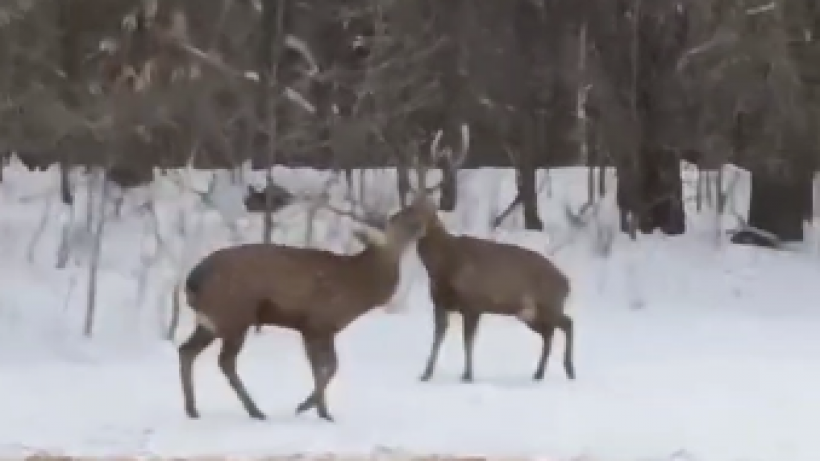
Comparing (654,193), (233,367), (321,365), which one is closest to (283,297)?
(321,365)

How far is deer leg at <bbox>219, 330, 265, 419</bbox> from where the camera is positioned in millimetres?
9977

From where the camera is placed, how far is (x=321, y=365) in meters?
10.0

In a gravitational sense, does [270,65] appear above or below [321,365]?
above

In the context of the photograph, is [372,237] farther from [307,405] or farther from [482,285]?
[482,285]

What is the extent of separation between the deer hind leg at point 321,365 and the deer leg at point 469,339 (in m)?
1.77

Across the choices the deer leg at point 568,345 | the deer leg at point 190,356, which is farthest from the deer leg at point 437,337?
the deer leg at point 190,356

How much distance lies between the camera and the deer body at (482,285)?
1173 cm

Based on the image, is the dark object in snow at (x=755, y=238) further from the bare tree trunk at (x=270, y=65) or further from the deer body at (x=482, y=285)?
the deer body at (x=482, y=285)

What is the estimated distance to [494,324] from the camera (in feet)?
48.9

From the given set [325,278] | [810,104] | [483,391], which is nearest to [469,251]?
[483,391]

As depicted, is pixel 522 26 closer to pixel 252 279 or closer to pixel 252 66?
pixel 252 66

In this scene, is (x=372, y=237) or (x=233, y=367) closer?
(x=233, y=367)

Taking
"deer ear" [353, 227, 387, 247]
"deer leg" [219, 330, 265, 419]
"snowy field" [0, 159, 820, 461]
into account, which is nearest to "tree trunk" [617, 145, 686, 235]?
"snowy field" [0, 159, 820, 461]

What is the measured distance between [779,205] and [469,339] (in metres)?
9.29
